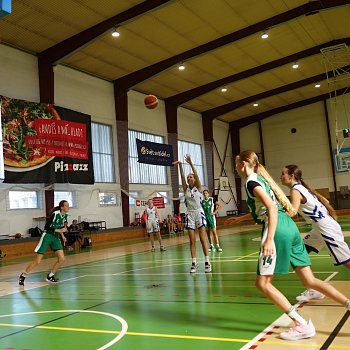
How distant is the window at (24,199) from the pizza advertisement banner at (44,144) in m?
1.07

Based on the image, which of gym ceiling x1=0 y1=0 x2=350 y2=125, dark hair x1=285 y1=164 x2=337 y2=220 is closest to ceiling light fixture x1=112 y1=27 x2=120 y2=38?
gym ceiling x1=0 y1=0 x2=350 y2=125

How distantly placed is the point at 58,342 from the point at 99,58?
18.2 metres

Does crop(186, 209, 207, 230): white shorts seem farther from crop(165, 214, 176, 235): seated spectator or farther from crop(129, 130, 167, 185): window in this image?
crop(165, 214, 176, 235): seated spectator

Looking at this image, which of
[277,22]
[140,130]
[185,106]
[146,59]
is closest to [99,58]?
[146,59]

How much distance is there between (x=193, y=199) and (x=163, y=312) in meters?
3.31

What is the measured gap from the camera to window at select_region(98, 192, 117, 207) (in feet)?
71.3

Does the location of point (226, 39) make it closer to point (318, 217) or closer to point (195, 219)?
point (195, 219)

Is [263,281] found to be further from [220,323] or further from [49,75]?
[49,75]

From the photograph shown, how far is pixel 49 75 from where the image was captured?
19.4m

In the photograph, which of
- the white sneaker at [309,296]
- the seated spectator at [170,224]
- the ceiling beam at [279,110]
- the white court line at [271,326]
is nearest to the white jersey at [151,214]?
the white sneaker at [309,296]

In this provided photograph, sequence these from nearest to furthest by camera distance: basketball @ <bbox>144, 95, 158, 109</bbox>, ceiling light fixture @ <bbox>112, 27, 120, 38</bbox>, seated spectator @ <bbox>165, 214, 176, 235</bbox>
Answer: basketball @ <bbox>144, 95, 158, 109</bbox>
ceiling light fixture @ <bbox>112, 27, 120, 38</bbox>
seated spectator @ <bbox>165, 214, 176, 235</bbox>

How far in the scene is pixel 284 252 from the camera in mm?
3797

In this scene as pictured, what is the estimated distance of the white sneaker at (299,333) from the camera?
12.0 feet

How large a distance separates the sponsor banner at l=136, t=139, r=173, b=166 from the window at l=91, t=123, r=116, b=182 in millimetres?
1787
